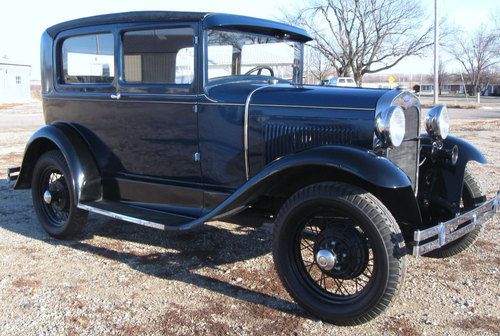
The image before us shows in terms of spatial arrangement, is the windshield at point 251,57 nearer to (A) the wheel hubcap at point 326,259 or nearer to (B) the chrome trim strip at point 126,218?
(B) the chrome trim strip at point 126,218

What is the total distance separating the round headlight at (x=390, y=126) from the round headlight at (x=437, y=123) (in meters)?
0.78

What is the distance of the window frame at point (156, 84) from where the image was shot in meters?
3.79

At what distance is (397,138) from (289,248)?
1.00m

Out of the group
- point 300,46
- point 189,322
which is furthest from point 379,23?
point 189,322

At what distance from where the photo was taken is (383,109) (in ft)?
10.7

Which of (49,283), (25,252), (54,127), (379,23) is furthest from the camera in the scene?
(379,23)

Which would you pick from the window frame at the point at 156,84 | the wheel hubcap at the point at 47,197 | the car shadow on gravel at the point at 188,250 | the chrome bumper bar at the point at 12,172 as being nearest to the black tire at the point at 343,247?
the car shadow on gravel at the point at 188,250

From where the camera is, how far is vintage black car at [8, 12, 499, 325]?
10.1ft

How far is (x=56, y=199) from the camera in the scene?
479 cm

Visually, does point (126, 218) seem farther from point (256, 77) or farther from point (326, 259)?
point (326, 259)

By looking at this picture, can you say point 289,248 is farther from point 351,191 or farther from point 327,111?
point 327,111

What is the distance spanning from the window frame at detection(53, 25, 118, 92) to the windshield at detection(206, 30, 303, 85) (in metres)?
0.94

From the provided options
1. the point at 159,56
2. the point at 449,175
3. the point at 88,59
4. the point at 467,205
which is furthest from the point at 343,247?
the point at 88,59

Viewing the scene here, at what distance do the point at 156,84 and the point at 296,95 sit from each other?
1.20 metres
